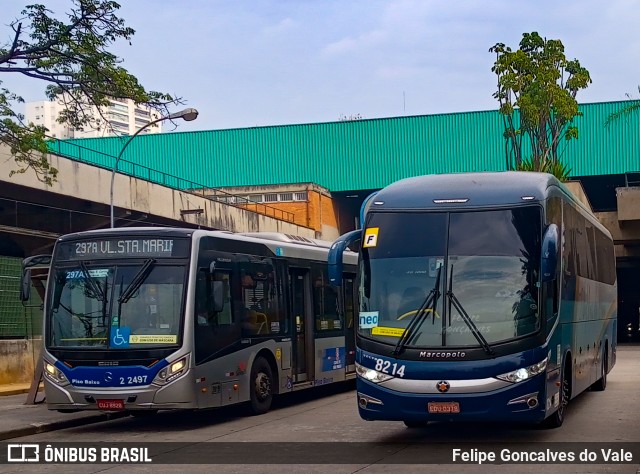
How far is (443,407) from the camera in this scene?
38.3 feet

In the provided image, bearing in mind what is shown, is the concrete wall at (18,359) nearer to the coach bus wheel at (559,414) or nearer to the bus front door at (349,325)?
the bus front door at (349,325)

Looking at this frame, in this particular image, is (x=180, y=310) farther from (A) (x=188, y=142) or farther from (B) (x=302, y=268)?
(A) (x=188, y=142)

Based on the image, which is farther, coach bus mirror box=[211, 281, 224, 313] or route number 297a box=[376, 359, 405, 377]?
coach bus mirror box=[211, 281, 224, 313]

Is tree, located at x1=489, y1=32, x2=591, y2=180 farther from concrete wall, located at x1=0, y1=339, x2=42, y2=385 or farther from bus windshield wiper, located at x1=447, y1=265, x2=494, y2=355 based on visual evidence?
bus windshield wiper, located at x1=447, y1=265, x2=494, y2=355

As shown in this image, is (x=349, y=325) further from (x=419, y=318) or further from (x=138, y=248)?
(x=419, y=318)

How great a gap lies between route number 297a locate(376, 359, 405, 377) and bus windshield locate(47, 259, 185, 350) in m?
3.78

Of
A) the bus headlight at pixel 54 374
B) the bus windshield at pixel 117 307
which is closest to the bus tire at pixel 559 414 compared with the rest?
the bus windshield at pixel 117 307

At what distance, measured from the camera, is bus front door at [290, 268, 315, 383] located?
734 inches

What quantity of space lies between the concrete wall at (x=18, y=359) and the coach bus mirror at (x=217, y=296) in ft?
31.9

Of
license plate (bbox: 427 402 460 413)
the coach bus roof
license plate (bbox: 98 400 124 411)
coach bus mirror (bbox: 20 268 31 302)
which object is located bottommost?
license plate (bbox: 98 400 124 411)

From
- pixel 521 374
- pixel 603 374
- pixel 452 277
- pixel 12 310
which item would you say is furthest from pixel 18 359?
pixel 521 374

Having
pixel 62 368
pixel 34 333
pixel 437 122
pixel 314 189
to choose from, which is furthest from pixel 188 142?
pixel 62 368

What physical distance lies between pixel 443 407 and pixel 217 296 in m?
5.14

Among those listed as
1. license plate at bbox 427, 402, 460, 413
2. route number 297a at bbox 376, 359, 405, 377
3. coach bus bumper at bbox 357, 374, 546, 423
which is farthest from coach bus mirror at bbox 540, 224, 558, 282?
route number 297a at bbox 376, 359, 405, 377
